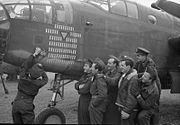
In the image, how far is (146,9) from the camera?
900 centimetres

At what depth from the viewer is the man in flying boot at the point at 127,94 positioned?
5363mm

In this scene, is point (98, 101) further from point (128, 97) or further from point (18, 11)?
point (18, 11)

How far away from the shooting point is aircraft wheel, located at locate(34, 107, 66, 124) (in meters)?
6.14

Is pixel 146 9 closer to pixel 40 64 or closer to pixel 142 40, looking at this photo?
pixel 142 40

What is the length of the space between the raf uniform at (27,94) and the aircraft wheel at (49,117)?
20 cm

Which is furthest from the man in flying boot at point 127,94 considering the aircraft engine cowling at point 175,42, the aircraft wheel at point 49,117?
the aircraft engine cowling at point 175,42

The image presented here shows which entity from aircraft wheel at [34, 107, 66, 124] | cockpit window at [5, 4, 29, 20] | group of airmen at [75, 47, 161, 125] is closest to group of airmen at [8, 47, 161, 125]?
group of airmen at [75, 47, 161, 125]

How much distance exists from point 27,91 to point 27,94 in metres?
0.07

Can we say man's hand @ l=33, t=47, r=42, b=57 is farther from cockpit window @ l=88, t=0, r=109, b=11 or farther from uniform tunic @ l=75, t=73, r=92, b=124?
cockpit window @ l=88, t=0, r=109, b=11

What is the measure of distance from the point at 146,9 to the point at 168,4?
77 cm

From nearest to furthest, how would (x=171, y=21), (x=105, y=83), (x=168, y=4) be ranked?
(x=105, y=83) < (x=168, y=4) < (x=171, y=21)

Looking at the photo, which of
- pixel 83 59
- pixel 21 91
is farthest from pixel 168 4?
pixel 21 91

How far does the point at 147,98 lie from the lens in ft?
17.9

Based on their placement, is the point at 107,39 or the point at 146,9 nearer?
the point at 107,39
